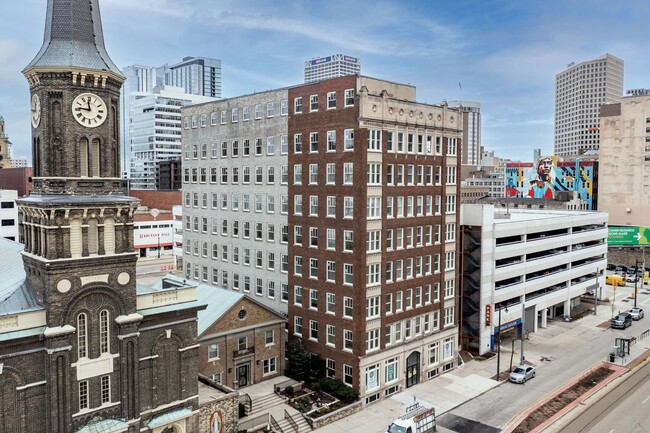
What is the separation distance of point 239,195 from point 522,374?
35.5m

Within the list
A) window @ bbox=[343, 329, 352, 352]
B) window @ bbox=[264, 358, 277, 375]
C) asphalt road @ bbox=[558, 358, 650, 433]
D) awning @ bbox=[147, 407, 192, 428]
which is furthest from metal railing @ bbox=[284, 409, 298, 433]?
asphalt road @ bbox=[558, 358, 650, 433]

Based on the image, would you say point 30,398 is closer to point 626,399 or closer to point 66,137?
point 66,137

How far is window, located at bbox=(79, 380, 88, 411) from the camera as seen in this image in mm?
31641

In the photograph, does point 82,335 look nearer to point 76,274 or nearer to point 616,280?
point 76,274

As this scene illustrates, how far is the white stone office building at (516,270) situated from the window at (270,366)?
23819mm

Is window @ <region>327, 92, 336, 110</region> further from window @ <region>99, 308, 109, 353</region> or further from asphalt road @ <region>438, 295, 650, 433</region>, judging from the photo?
asphalt road @ <region>438, 295, 650, 433</region>

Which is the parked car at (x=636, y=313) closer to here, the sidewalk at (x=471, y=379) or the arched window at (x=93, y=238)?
the sidewalk at (x=471, y=379)

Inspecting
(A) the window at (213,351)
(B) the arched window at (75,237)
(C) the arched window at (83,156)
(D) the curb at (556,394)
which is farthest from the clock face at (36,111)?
(D) the curb at (556,394)

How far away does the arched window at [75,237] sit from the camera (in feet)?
103

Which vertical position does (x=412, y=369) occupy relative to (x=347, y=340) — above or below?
below

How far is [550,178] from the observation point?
174375mm

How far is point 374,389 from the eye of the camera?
48.0 m

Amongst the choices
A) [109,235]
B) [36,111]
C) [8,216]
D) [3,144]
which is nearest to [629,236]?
[109,235]

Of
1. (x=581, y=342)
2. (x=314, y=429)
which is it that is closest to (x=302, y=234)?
(x=314, y=429)
